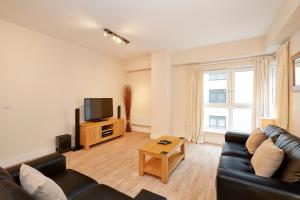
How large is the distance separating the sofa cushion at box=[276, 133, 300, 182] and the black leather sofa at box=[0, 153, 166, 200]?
1077 mm

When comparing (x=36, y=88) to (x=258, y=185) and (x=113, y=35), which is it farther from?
(x=258, y=185)

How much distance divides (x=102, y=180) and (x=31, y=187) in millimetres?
1501

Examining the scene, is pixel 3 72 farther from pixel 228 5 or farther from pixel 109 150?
pixel 228 5

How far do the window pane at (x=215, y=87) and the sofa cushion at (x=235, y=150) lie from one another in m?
1.71

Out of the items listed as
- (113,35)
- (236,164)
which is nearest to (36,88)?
(113,35)

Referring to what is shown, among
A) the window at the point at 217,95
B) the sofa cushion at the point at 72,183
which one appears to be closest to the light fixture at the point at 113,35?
the sofa cushion at the point at 72,183

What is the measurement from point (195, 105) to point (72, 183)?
3476mm

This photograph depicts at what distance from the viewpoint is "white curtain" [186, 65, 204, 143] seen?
13.4ft

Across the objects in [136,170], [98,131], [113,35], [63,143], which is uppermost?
[113,35]

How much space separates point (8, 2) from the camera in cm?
214

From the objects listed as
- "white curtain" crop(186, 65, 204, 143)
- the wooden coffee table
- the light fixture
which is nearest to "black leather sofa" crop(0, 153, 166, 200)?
the wooden coffee table

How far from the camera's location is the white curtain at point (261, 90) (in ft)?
10.8

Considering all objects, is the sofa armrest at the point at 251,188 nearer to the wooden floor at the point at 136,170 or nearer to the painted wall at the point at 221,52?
the wooden floor at the point at 136,170

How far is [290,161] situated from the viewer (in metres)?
1.32
